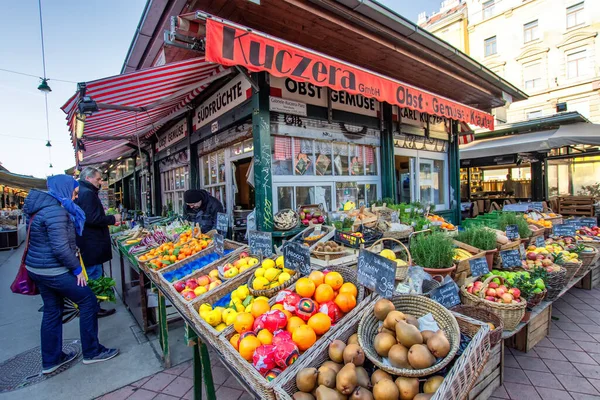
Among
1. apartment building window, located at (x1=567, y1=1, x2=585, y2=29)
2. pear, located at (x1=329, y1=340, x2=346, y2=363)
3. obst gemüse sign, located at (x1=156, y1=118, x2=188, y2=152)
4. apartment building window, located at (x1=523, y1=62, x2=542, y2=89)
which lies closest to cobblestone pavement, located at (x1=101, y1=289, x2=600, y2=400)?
pear, located at (x1=329, y1=340, x2=346, y2=363)

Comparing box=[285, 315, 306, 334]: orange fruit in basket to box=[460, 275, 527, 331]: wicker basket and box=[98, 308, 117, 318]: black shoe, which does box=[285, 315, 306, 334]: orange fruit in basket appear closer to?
box=[460, 275, 527, 331]: wicker basket

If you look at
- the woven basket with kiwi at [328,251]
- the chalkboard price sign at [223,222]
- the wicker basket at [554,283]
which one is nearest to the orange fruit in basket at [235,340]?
the woven basket with kiwi at [328,251]

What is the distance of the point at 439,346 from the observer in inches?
48.5

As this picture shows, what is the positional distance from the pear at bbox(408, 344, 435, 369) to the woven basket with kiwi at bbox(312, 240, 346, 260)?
5.09ft

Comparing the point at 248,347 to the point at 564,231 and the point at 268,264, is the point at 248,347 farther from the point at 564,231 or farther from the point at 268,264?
the point at 564,231

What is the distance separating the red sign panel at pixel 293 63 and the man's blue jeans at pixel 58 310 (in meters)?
2.42

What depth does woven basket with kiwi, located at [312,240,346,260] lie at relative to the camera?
109 inches

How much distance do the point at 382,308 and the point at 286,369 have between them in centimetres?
56

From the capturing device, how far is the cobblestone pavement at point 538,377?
2.28m

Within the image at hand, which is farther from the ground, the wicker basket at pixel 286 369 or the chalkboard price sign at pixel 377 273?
the chalkboard price sign at pixel 377 273

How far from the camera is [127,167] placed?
14.0 m

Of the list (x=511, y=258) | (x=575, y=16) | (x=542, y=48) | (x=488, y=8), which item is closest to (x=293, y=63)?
(x=511, y=258)

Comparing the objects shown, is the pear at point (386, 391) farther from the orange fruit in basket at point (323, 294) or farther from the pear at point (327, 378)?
the orange fruit in basket at point (323, 294)

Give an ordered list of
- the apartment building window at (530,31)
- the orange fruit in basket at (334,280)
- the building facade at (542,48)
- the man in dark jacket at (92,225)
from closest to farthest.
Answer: the orange fruit in basket at (334,280), the man in dark jacket at (92,225), the building facade at (542,48), the apartment building window at (530,31)
